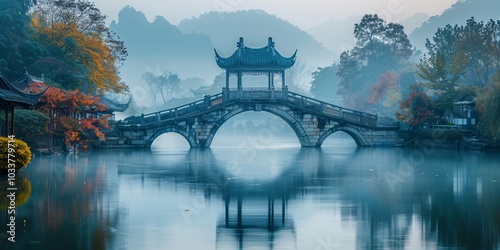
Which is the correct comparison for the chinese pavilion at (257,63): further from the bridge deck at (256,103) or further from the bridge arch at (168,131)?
the bridge arch at (168,131)

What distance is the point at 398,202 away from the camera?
19703 mm

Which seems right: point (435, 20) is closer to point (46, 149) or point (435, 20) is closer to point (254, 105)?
point (254, 105)

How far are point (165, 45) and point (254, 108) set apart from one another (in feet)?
443

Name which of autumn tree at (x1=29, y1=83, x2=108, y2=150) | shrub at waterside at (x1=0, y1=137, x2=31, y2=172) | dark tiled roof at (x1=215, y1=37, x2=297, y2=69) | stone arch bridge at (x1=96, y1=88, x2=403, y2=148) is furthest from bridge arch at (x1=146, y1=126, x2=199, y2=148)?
shrub at waterside at (x1=0, y1=137, x2=31, y2=172)

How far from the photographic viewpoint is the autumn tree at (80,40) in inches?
2092

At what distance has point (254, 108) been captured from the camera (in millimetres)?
54469

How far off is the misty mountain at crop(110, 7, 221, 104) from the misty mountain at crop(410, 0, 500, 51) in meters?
56.0

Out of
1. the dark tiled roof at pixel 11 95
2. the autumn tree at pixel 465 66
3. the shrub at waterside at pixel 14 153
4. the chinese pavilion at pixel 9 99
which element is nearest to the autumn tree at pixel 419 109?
the autumn tree at pixel 465 66

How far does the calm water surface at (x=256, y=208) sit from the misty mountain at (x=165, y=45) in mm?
153151

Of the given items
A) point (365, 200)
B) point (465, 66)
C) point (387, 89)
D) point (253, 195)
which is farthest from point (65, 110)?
point (387, 89)

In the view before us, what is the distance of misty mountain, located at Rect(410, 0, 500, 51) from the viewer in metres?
153

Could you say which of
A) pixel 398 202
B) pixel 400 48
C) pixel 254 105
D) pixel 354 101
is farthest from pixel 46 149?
pixel 400 48

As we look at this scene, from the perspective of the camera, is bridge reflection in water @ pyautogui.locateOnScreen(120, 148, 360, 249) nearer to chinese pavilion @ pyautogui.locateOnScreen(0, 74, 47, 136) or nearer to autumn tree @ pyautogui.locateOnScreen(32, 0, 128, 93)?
chinese pavilion @ pyautogui.locateOnScreen(0, 74, 47, 136)

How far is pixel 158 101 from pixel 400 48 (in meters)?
91.5
